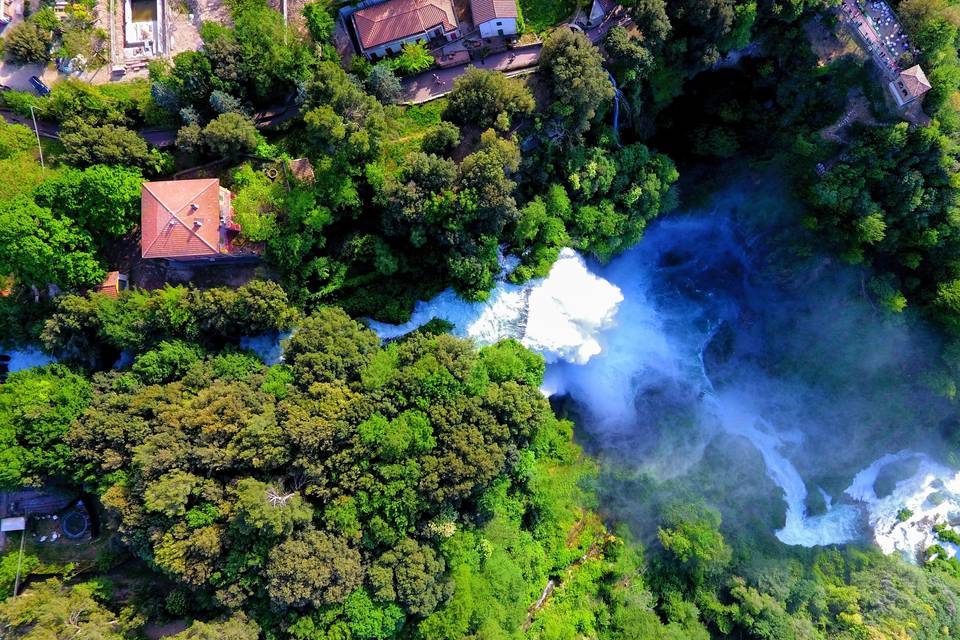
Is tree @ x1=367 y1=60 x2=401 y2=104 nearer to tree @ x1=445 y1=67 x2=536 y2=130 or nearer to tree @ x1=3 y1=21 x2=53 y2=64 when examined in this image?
tree @ x1=445 y1=67 x2=536 y2=130

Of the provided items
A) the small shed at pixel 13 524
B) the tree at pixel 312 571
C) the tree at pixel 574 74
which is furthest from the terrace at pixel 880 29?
the small shed at pixel 13 524

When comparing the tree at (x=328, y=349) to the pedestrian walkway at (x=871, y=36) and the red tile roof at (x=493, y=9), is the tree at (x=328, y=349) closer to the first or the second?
the red tile roof at (x=493, y=9)

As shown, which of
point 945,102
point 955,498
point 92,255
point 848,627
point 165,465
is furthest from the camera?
point 955,498

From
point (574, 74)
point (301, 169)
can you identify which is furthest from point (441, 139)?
point (301, 169)

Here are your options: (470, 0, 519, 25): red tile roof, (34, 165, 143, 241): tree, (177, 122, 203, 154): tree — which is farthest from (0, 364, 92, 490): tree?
(470, 0, 519, 25): red tile roof

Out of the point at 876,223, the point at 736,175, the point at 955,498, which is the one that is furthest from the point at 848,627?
the point at 736,175

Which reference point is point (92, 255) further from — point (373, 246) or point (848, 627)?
point (848, 627)

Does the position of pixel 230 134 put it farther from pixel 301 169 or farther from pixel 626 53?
pixel 626 53

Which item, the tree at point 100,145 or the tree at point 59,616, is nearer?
the tree at point 59,616
